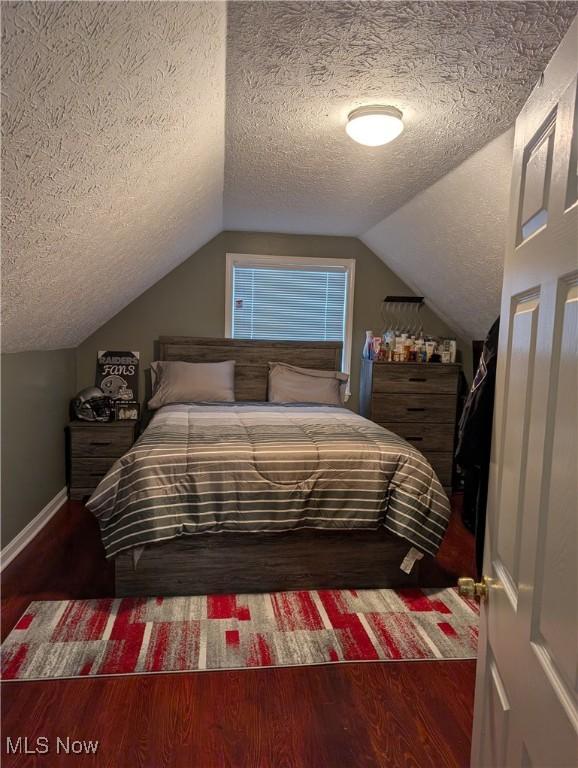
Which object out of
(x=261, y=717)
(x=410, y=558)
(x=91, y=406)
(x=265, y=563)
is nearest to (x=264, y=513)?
(x=265, y=563)

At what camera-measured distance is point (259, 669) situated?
1.97 m

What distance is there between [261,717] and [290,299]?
3489 mm

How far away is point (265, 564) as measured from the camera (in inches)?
99.4

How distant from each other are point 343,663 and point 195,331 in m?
3.14

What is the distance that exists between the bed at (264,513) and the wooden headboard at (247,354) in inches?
71.0

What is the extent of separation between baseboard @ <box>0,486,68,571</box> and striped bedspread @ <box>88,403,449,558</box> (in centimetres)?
70

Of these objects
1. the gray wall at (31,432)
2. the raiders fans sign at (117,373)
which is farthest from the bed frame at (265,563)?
the raiders fans sign at (117,373)

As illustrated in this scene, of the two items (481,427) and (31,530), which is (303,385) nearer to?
(31,530)

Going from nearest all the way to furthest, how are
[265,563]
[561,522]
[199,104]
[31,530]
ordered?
[561,522]
[199,104]
[265,563]
[31,530]

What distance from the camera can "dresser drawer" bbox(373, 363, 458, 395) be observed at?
4.29m

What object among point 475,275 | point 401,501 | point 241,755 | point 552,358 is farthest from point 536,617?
point 475,275

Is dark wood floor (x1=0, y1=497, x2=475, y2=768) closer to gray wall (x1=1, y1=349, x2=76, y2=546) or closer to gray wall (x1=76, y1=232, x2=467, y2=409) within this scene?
gray wall (x1=1, y1=349, x2=76, y2=546)

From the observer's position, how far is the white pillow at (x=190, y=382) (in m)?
4.12

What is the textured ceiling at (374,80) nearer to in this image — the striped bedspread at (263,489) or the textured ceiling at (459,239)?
the textured ceiling at (459,239)
